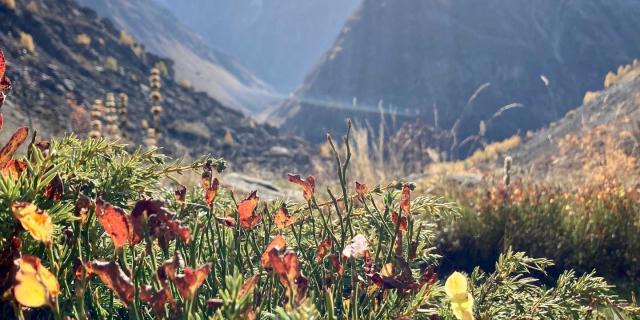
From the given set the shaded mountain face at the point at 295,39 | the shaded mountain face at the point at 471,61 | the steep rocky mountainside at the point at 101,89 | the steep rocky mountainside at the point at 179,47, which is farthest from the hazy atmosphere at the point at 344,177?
the shaded mountain face at the point at 295,39

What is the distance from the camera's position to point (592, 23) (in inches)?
2080

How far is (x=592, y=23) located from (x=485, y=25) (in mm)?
10978

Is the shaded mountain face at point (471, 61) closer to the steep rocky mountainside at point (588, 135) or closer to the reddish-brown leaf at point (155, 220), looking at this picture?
the steep rocky mountainside at point (588, 135)

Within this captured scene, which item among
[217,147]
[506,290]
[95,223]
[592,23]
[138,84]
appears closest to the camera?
[95,223]

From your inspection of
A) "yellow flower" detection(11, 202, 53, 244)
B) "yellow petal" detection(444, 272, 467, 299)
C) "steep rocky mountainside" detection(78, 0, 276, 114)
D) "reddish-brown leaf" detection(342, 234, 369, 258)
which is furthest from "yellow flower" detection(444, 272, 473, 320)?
"steep rocky mountainside" detection(78, 0, 276, 114)

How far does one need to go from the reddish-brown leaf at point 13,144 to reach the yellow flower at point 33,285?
49cm

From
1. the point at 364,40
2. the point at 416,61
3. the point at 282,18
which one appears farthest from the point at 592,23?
the point at 282,18

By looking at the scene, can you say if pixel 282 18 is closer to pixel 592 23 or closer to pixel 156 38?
pixel 156 38

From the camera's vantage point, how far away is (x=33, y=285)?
689mm

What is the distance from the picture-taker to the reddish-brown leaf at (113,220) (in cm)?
83

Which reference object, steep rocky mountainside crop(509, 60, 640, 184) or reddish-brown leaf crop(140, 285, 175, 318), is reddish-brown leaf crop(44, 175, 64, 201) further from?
steep rocky mountainside crop(509, 60, 640, 184)

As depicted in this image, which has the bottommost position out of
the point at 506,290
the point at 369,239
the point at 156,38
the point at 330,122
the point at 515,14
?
the point at 156,38

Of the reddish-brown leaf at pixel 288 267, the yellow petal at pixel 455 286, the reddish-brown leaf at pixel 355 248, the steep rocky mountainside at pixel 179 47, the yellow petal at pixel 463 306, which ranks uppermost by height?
the yellow petal at pixel 455 286

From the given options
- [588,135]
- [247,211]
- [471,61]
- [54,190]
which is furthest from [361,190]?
[471,61]
